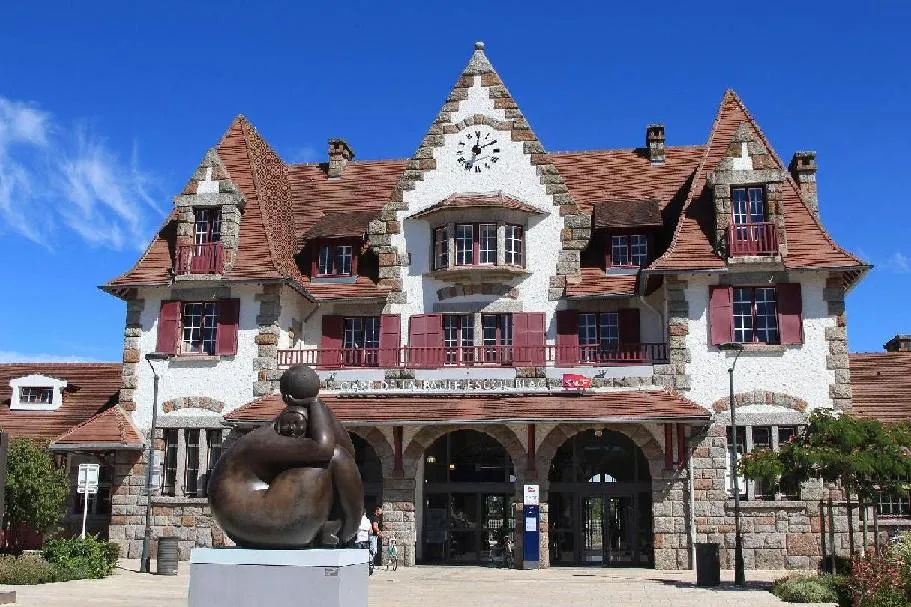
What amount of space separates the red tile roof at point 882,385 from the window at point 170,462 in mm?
18141

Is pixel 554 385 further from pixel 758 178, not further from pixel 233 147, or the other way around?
pixel 233 147

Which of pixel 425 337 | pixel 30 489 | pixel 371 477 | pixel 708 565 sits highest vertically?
pixel 425 337

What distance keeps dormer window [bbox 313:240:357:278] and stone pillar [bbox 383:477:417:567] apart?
23.0 feet

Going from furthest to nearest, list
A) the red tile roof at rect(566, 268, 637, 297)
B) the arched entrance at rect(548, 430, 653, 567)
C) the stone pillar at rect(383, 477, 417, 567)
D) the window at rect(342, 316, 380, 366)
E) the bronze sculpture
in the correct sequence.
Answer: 1. the window at rect(342, 316, 380, 366)
2. the red tile roof at rect(566, 268, 637, 297)
3. the arched entrance at rect(548, 430, 653, 567)
4. the stone pillar at rect(383, 477, 417, 567)
5. the bronze sculpture

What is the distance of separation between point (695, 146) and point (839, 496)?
1247 centimetres

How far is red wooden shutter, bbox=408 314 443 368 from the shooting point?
26.5 m

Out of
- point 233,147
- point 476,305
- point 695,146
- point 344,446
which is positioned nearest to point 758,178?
point 695,146

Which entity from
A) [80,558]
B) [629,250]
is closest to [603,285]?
[629,250]

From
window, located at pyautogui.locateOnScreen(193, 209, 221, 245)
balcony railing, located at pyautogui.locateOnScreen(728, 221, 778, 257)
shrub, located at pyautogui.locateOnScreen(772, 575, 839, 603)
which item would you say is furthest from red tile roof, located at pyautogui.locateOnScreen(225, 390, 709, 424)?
window, located at pyautogui.locateOnScreen(193, 209, 221, 245)

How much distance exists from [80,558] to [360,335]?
10597 millimetres

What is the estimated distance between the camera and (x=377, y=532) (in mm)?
23641

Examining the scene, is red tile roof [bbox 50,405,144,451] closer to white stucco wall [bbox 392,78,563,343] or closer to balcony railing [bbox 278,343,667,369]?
balcony railing [bbox 278,343,667,369]

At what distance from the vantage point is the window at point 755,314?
2489 cm

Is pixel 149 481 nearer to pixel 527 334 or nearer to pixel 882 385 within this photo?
pixel 527 334
